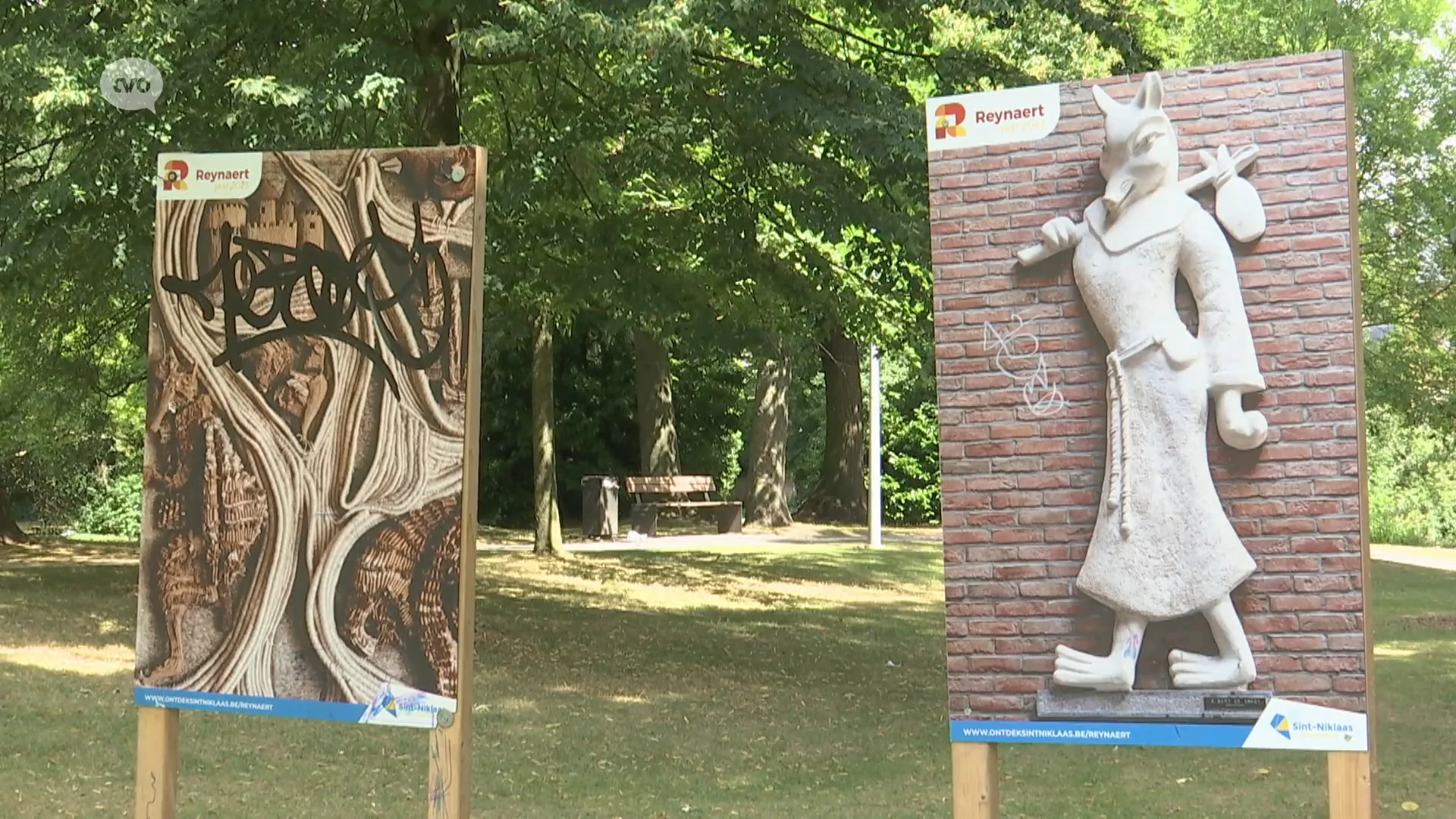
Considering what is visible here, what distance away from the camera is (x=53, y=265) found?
1111 cm

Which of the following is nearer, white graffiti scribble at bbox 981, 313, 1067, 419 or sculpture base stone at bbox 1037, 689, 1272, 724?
sculpture base stone at bbox 1037, 689, 1272, 724

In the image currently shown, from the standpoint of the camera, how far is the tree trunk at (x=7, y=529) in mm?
20141

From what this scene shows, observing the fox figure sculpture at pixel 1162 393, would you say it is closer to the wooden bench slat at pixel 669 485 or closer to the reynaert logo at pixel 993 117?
the reynaert logo at pixel 993 117

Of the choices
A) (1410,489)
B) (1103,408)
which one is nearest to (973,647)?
(1103,408)

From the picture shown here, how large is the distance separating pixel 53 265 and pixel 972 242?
355 inches

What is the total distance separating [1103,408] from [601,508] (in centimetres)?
1985

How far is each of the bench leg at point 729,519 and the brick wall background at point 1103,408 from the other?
69.1 ft

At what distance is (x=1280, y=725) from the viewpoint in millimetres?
4031

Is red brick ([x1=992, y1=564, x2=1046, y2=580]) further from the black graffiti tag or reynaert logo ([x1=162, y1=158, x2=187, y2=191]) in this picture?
reynaert logo ([x1=162, y1=158, x2=187, y2=191])

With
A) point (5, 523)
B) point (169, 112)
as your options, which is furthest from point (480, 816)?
point (5, 523)

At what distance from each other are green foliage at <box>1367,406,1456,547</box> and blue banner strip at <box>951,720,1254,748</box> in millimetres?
29602

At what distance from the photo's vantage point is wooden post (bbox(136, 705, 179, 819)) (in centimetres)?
497

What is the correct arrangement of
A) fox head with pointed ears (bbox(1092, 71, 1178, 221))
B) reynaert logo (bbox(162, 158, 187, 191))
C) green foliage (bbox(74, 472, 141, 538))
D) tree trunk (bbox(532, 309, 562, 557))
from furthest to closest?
green foliage (bbox(74, 472, 141, 538))
tree trunk (bbox(532, 309, 562, 557))
reynaert logo (bbox(162, 158, 187, 191))
fox head with pointed ears (bbox(1092, 71, 1178, 221))

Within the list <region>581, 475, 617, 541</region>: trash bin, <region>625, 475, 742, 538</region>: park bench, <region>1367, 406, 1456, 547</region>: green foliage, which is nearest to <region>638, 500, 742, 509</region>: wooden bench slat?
<region>625, 475, 742, 538</region>: park bench
